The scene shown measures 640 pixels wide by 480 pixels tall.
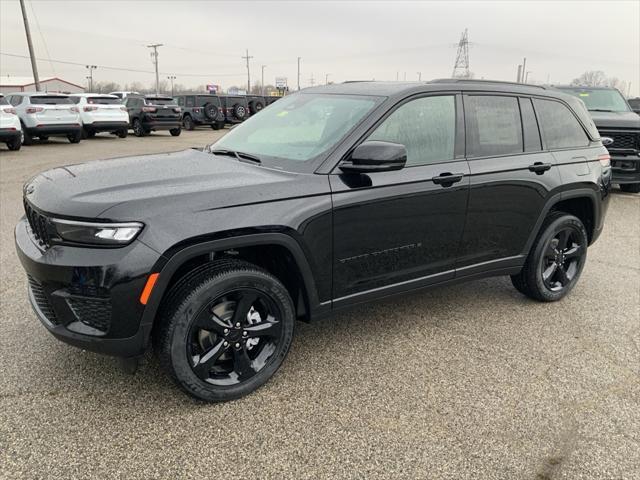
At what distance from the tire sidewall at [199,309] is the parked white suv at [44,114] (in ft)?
50.5

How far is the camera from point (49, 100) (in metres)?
15.5

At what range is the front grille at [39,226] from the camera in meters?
2.52

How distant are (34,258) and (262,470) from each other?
1.53 meters

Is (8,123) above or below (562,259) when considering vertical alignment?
above

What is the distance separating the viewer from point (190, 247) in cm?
248

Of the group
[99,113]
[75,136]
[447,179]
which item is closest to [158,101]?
[99,113]

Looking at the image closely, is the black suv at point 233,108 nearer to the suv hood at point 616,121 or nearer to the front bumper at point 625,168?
the suv hood at point 616,121

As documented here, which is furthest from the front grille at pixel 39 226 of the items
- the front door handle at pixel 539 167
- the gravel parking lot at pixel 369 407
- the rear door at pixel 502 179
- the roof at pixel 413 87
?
the front door handle at pixel 539 167

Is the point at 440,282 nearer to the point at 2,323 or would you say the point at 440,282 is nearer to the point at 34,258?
the point at 34,258

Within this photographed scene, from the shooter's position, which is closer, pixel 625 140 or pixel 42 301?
pixel 42 301

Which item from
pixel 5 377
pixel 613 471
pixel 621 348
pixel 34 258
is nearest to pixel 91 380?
pixel 5 377

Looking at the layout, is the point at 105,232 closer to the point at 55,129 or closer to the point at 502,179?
the point at 502,179

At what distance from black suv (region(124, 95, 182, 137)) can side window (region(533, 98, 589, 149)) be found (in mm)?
19103

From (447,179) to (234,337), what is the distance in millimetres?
1711
